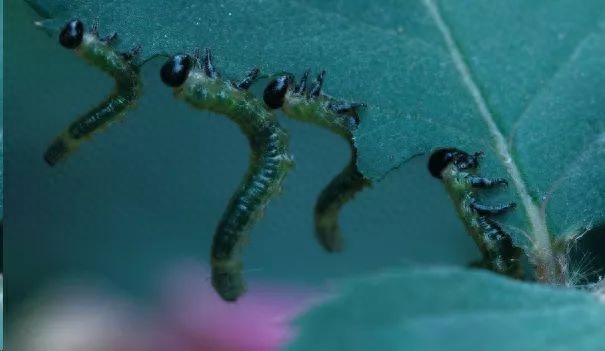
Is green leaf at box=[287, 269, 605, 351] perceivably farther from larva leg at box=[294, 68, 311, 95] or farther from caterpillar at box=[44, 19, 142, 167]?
caterpillar at box=[44, 19, 142, 167]

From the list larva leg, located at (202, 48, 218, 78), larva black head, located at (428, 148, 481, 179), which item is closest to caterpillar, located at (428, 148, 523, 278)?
larva black head, located at (428, 148, 481, 179)

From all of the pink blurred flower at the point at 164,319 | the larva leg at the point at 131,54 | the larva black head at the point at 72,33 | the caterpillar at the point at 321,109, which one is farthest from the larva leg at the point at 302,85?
the pink blurred flower at the point at 164,319

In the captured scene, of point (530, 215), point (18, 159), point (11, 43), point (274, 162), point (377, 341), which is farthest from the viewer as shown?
point (18, 159)

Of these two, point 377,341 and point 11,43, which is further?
point 11,43

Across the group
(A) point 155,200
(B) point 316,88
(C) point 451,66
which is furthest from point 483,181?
(A) point 155,200

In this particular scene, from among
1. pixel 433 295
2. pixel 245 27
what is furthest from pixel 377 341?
pixel 245 27

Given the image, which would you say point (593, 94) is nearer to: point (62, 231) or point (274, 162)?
point (274, 162)

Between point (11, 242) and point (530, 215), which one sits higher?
point (530, 215)

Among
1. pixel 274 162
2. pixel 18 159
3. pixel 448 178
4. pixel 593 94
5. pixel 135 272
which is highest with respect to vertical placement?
pixel 593 94
